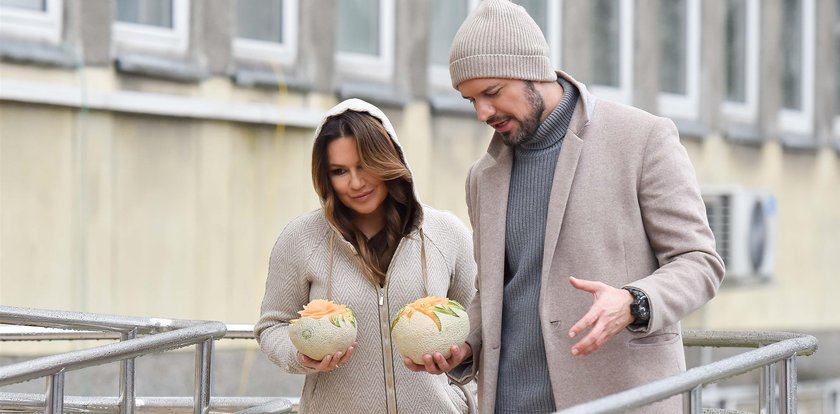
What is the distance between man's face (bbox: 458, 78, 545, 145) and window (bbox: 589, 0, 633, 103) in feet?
29.3

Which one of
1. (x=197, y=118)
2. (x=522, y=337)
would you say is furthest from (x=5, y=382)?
(x=197, y=118)

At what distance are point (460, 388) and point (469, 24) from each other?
0.97 metres

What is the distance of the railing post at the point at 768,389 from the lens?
3652mm

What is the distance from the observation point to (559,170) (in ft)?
11.0

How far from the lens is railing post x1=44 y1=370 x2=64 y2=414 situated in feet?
11.3

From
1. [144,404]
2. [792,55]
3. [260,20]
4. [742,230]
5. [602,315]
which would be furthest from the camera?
[792,55]

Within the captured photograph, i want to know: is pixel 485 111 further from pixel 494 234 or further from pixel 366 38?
pixel 366 38

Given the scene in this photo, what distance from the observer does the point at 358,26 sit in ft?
33.8

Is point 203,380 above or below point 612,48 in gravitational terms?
below

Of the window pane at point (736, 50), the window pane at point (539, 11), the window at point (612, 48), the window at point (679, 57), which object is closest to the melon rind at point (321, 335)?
the window pane at point (539, 11)

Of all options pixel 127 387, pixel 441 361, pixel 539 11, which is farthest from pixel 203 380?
pixel 539 11

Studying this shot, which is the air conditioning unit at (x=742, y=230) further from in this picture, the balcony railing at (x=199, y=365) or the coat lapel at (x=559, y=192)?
the coat lapel at (x=559, y=192)

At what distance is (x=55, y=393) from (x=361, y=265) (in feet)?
2.60

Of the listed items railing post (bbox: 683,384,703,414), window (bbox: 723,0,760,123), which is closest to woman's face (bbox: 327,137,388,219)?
railing post (bbox: 683,384,703,414)
